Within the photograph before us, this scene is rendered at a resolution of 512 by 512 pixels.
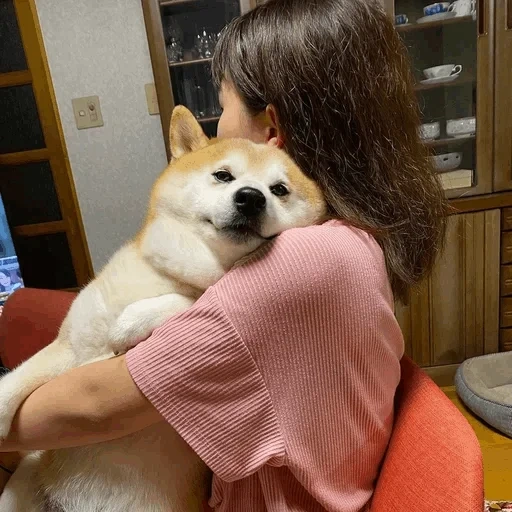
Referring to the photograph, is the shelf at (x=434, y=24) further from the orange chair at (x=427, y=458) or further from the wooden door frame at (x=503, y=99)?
the orange chair at (x=427, y=458)

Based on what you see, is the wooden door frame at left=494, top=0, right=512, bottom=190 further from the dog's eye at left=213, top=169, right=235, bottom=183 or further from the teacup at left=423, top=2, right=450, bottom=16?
the dog's eye at left=213, top=169, right=235, bottom=183

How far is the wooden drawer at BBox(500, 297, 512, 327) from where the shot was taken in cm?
218

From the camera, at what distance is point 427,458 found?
726mm

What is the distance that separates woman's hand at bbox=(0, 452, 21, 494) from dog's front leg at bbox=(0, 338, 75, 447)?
0.19 metres

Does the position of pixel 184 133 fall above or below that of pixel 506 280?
above

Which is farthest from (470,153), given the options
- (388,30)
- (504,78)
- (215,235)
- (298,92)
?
(215,235)

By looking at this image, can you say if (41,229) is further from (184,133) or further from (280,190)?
(280,190)

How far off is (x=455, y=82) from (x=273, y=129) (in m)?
1.53

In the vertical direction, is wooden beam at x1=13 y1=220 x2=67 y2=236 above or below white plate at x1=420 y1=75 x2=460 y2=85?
below

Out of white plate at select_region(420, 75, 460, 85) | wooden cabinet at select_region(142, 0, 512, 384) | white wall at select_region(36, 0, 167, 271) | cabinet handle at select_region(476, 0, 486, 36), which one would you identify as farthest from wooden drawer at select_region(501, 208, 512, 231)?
white wall at select_region(36, 0, 167, 271)

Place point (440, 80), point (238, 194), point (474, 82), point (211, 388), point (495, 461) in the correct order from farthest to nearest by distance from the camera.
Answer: point (440, 80)
point (474, 82)
point (495, 461)
point (238, 194)
point (211, 388)

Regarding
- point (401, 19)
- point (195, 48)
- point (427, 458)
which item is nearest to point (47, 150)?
point (195, 48)

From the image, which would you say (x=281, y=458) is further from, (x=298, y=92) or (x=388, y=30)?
(x=388, y=30)

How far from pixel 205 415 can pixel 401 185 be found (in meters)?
0.49
